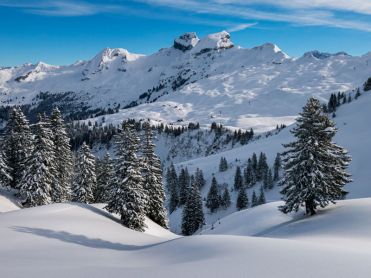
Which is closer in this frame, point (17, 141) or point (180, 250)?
point (180, 250)

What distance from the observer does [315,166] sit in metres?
31.1

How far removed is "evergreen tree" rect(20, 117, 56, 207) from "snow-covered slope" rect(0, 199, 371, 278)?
51.3 feet

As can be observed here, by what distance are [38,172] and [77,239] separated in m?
24.8

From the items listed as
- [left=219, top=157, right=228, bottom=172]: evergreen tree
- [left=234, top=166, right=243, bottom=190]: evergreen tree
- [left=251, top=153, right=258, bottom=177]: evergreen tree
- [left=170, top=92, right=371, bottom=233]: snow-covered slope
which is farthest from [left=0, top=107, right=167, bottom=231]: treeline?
[left=219, top=157, right=228, bottom=172]: evergreen tree

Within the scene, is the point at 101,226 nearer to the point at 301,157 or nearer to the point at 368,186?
the point at 301,157

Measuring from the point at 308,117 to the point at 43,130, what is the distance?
31.7 m

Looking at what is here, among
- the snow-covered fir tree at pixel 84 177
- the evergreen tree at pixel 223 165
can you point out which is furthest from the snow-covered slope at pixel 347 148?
the snow-covered fir tree at pixel 84 177

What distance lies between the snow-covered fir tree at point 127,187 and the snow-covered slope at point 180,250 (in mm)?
5744

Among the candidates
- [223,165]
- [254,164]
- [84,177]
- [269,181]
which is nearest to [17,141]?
[84,177]

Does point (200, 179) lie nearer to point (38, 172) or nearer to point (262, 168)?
point (262, 168)

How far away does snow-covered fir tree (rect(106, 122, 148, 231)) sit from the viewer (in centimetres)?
3762

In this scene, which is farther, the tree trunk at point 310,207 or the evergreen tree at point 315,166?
the tree trunk at point 310,207

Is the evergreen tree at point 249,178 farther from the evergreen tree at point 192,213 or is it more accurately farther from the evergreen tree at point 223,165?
the evergreen tree at point 192,213

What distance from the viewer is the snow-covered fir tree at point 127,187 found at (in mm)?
37625
